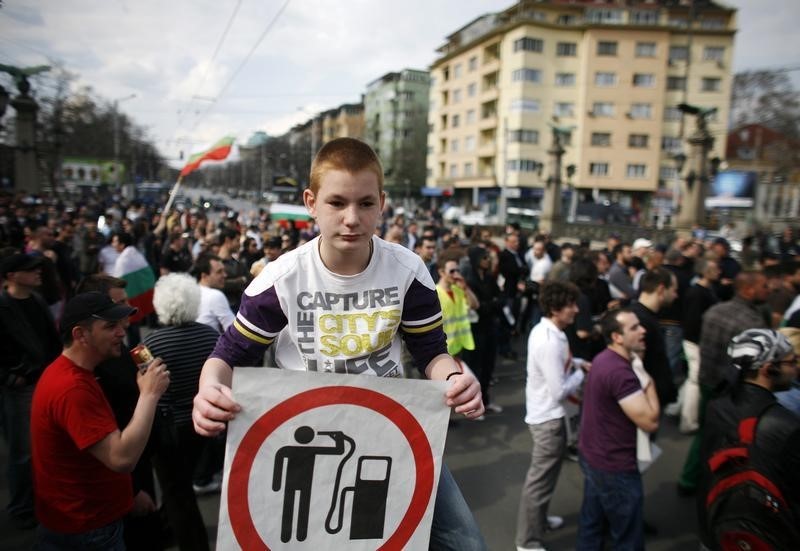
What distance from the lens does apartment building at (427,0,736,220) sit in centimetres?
4975

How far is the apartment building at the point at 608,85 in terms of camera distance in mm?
49750

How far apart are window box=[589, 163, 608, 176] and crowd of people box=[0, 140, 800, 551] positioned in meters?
47.4

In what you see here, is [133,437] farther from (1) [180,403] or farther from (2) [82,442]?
(1) [180,403]

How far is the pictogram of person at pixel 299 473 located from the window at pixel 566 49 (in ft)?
186

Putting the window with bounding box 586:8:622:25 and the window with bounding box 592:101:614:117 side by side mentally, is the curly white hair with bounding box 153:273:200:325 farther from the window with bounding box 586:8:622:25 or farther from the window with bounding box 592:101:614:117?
the window with bounding box 586:8:622:25

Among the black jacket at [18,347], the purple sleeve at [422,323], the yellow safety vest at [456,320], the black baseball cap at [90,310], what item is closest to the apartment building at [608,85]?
the yellow safety vest at [456,320]

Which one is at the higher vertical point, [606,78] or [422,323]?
[606,78]

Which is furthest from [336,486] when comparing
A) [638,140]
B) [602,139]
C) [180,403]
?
[638,140]

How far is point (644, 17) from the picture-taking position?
168ft

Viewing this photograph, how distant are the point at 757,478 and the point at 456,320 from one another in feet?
12.0

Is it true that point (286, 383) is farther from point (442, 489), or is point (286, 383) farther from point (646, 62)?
point (646, 62)

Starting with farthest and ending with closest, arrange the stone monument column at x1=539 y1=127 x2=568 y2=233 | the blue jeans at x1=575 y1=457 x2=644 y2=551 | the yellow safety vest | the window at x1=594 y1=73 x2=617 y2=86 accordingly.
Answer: the window at x1=594 y1=73 x2=617 y2=86 < the stone monument column at x1=539 y1=127 x2=568 y2=233 < the yellow safety vest < the blue jeans at x1=575 y1=457 x2=644 y2=551

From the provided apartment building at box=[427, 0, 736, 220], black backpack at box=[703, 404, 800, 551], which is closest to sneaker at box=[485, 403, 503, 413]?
black backpack at box=[703, 404, 800, 551]

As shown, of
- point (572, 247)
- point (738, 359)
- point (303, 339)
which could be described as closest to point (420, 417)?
point (303, 339)
